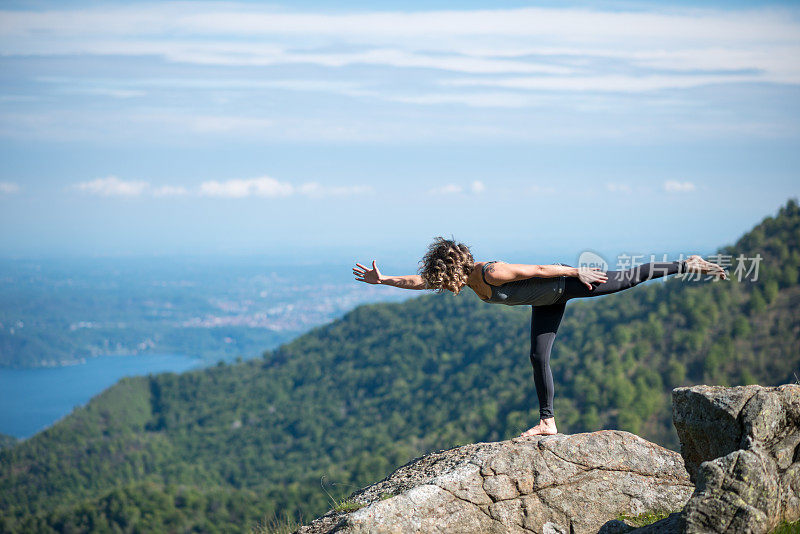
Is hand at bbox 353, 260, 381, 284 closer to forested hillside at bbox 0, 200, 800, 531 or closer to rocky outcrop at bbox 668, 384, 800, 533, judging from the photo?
rocky outcrop at bbox 668, 384, 800, 533

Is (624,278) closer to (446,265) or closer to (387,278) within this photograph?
(446,265)

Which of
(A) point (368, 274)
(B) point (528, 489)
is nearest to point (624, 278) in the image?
(B) point (528, 489)

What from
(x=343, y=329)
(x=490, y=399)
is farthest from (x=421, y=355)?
(x=490, y=399)

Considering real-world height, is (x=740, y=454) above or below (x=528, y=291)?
below

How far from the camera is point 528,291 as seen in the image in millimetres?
6266

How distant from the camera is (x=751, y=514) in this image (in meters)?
4.50

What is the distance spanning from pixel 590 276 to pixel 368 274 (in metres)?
2.25

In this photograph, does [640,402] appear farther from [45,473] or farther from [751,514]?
[45,473]

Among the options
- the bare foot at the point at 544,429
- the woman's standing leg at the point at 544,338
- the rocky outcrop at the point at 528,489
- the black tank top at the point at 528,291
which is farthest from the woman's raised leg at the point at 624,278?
the rocky outcrop at the point at 528,489

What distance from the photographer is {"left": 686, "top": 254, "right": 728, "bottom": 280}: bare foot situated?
21.4 feet

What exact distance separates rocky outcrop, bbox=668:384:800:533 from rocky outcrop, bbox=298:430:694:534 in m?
0.49

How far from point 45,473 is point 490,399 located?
207 ft

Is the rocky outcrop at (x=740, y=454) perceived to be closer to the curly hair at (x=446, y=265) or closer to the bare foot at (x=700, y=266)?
the bare foot at (x=700, y=266)

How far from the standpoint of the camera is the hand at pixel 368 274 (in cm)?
688
